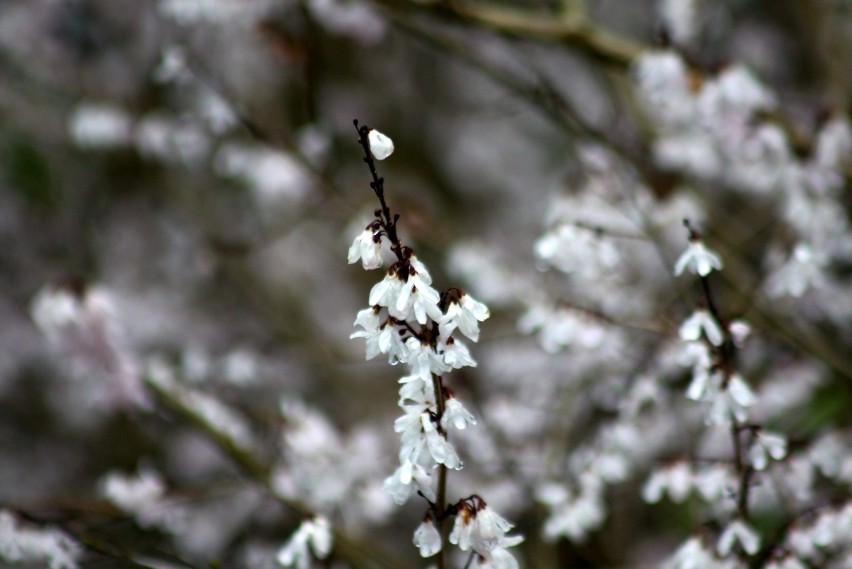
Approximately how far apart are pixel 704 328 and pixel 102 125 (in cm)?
333

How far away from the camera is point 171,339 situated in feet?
18.1

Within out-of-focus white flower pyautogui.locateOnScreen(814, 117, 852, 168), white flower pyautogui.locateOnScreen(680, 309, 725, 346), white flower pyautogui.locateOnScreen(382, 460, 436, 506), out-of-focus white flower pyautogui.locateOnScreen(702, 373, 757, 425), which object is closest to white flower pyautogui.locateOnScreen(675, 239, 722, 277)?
white flower pyautogui.locateOnScreen(680, 309, 725, 346)

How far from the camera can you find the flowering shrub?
214 centimetres

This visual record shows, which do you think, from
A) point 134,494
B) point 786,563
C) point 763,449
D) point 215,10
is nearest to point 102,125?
point 215,10

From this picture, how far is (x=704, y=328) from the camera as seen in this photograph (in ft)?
6.29

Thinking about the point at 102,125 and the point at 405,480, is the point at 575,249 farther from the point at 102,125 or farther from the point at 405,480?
the point at 102,125

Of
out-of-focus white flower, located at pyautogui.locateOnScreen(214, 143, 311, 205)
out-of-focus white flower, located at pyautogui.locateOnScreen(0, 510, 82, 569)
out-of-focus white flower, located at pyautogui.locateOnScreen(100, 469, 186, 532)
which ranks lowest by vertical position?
out-of-focus white flower, located at pyautogui.locateOnScreen(0, 510, 82, 569)

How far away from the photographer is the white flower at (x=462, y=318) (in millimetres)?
1552

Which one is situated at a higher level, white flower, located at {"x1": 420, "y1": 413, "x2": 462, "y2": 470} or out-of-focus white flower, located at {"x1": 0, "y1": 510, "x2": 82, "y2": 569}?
out-of-focus white flower, located at {"x1": 0, "y1": 510, "x2": 82, "y2": 569}

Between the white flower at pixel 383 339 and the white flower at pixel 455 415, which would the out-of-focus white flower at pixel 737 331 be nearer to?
the white flower at pixel 455 415

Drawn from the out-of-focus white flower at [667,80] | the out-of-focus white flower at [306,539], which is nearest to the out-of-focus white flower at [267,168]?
the out-of-focus white flower at [667,80]

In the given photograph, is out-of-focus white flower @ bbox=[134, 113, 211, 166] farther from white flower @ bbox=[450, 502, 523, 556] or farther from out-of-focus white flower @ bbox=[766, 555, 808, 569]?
out-of-focus white flower @ bbox=[766, 555, 808, 569]

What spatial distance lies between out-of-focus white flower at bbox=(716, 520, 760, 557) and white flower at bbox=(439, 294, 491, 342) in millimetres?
905

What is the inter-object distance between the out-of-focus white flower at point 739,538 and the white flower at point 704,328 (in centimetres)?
47
